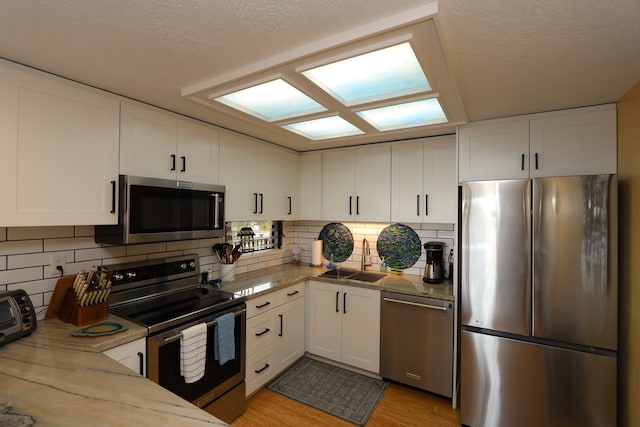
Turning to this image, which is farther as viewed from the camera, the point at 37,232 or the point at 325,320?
the point at 325,320

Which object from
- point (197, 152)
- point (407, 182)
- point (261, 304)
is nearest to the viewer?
point (197, 152)

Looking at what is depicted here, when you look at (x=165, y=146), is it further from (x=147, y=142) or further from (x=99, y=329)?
(x=99, y=329)

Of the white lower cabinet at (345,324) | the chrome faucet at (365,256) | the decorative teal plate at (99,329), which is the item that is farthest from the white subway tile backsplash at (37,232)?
the chrome faucet at (365,256)

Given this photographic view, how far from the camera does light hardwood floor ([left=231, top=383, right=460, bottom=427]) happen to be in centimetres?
227

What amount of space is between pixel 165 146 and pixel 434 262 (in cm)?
248

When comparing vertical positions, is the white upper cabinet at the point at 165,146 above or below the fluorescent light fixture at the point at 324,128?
below

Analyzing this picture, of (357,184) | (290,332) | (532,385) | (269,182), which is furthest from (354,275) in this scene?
(532,385)

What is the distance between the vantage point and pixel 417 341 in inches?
103

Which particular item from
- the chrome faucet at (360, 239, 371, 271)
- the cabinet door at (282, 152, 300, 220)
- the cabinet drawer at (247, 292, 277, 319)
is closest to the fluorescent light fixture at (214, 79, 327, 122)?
the cabinet door at (282, 152, 300, 220)

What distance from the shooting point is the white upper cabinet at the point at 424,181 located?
9.29ft

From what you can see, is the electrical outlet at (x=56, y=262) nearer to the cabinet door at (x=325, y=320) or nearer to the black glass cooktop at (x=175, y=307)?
the black glass cooktop at (x=175, y=307)

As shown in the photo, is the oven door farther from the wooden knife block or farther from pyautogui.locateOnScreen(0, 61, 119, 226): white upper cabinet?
pyautogui.locateOnScreen(0, 61, 119, 226): white upper cabinet

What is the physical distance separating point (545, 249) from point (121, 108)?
9.39 feet

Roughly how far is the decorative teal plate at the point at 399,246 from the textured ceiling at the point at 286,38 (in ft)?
5.64
